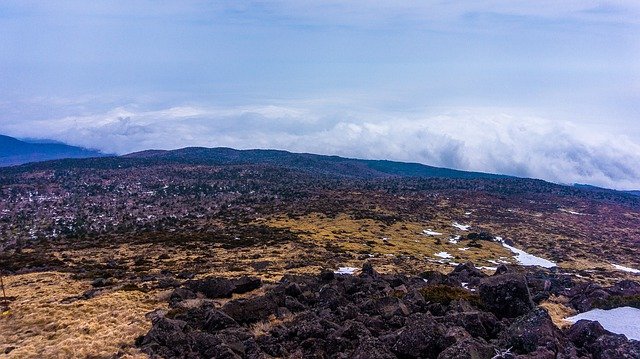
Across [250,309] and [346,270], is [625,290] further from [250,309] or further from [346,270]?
[250,309]

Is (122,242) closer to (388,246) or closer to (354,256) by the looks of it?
(354,256)

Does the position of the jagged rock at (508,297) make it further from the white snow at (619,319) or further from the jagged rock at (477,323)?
the white snow at (619,319)

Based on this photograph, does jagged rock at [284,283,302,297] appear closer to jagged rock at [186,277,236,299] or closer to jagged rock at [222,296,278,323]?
jagged rock at [222,296,278,323]

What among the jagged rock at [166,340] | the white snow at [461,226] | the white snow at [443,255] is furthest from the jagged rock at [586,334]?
the white snow at [461,226]

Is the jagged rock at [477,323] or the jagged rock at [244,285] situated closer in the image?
the jagged rock at [477,323]

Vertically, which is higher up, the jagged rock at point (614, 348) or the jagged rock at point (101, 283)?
the jagged rock at point (614, 348)

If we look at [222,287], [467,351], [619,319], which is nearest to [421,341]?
[467,351]
